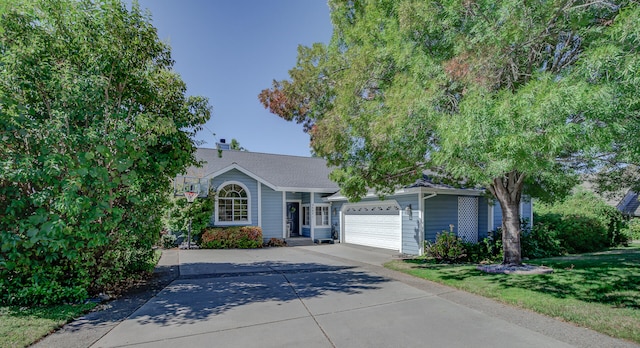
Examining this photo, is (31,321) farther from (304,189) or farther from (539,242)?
(539,242)

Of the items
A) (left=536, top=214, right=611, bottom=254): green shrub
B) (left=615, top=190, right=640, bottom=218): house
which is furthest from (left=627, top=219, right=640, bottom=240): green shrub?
(left=536, top=214, right=611, bottom=254): green shrub

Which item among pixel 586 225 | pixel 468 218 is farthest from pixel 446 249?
pixel 586 225

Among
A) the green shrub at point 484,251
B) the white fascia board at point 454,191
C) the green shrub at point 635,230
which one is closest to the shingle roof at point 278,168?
the white fascia board at point 454,191

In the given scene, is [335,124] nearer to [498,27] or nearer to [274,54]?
[498,27]

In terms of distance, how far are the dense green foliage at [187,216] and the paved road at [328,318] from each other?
687 centimetres

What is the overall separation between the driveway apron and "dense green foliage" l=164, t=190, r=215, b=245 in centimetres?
664

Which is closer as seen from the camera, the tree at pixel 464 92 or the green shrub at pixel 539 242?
the tree at pixel 464 92

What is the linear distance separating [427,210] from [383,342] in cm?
917

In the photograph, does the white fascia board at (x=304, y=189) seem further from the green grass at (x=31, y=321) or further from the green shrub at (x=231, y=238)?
the green grass at (x=31, y=321)

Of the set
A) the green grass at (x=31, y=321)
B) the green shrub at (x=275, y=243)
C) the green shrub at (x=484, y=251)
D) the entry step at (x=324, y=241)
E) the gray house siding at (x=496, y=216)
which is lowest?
the entry step at (x=324, y=241)

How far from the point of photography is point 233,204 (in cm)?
1625

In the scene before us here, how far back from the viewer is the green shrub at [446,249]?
439 inches

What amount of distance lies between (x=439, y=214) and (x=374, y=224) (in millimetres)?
3296

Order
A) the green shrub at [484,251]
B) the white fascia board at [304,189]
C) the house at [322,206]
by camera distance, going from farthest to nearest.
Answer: the white fascia board at [304,189] < the house at [322,206] < the green shrub at [484,251]
